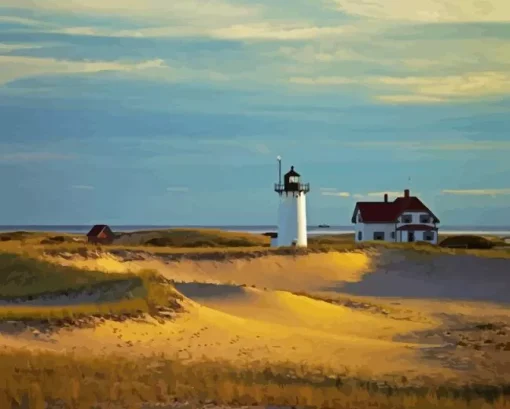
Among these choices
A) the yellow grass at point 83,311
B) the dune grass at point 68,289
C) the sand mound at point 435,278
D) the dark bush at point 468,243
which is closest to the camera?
the yellow grass at point 83,311

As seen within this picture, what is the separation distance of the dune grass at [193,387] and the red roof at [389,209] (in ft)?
164

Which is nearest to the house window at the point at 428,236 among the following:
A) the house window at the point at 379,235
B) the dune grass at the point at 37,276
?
the house window at the point at 379,235

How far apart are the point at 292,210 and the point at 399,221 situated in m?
14.3

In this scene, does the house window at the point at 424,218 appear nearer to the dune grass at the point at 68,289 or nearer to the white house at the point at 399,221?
the white house at the point at 399,221

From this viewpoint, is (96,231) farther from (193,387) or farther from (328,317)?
(193,387)

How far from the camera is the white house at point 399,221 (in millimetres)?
67688

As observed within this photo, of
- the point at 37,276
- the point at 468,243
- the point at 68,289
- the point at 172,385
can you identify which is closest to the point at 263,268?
the point at 37,276

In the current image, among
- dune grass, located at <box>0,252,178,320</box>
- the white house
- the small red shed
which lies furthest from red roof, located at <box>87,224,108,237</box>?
dune grass, located at <box>0,252,178,320</box>

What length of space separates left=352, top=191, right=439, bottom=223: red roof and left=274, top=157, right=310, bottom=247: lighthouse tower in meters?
12.8

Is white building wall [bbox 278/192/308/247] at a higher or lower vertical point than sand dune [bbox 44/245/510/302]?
higher

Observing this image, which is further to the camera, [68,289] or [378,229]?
[378,229]

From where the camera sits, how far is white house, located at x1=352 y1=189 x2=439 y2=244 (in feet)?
222

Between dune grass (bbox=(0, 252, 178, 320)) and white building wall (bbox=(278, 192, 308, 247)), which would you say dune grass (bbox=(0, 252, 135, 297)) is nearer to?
dune grass (bbox=(0, 252, 178, 320))

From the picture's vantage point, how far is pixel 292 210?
Result: 56000 mm
